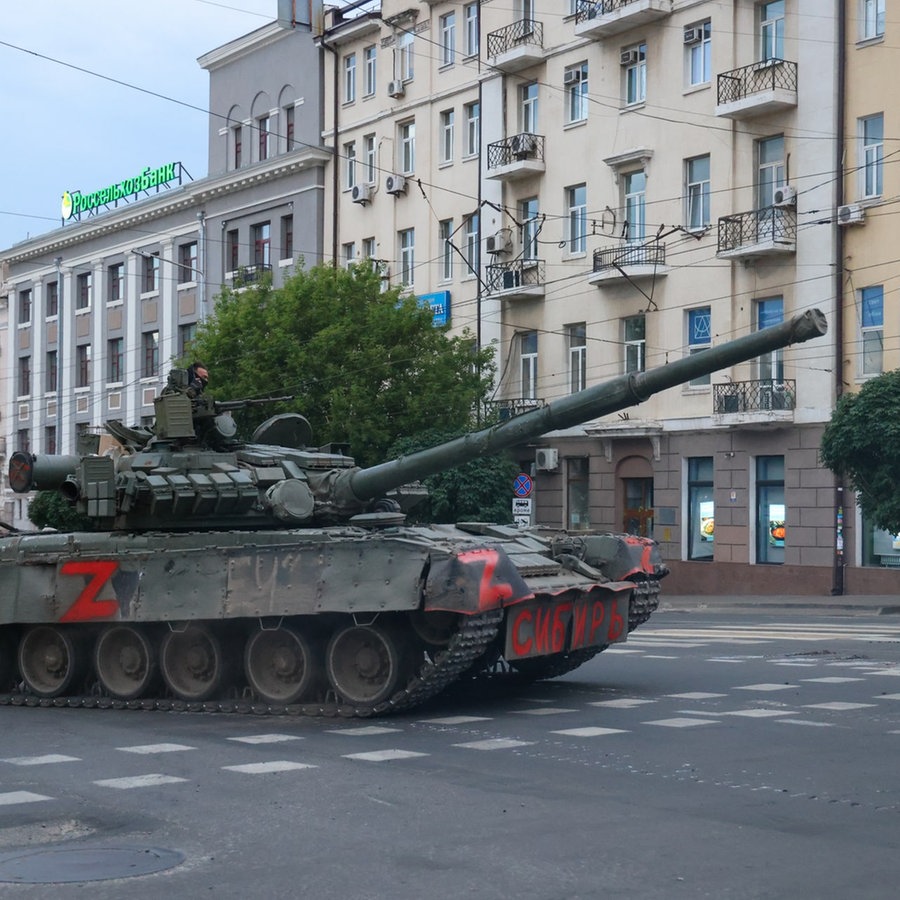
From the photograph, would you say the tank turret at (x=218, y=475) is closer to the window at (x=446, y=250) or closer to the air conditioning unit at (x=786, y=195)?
the air conditioning unit at (x=786, y=195)

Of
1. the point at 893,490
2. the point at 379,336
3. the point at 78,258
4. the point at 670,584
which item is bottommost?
the point at 670,584

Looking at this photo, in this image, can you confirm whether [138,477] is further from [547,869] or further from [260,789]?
[547,869]

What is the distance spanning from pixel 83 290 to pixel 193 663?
44503 mm

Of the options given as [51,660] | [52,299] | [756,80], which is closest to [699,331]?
[756,80]

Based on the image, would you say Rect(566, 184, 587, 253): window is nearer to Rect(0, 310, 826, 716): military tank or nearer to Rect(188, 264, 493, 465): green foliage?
Rect(188, 264, 493, 465): green foliage

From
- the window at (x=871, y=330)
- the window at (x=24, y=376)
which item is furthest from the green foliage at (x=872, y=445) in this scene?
the window at (x=24, y=376)

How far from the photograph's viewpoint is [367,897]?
6539mm

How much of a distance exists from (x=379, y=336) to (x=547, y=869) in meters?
27.4

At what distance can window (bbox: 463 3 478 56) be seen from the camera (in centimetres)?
3994

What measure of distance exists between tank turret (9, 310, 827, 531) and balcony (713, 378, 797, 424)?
58.8ft

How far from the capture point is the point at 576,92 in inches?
1464

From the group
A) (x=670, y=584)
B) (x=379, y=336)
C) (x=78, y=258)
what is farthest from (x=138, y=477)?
(x=78, y=258)

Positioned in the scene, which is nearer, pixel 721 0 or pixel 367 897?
pixel 367 897

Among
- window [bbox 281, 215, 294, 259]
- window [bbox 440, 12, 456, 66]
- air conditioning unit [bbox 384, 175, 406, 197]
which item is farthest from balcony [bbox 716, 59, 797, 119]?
window [bbox 281, 215, 294, 259]
